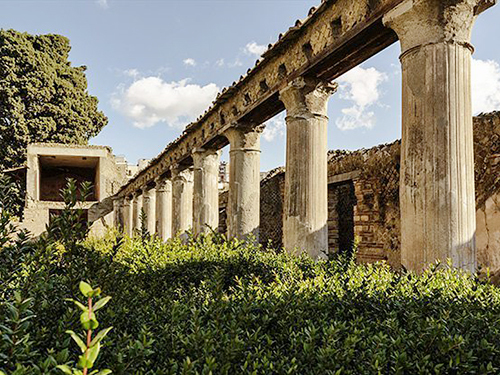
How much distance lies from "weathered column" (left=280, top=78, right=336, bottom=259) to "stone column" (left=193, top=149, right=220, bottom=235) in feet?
14.0

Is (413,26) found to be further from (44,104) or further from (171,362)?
(44,104)

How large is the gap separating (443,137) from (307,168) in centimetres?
230

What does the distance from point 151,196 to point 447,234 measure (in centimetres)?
1509

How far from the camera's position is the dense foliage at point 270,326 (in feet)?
5.18

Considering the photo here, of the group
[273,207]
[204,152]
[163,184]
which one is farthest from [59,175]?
[204,152]

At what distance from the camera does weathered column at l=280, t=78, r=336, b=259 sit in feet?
18.2

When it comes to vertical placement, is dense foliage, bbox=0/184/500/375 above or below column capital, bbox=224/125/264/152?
below

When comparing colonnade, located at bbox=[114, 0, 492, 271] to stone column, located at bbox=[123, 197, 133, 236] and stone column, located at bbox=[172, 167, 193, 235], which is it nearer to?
stone column, located at bbox=[172, 167, 193, 235]

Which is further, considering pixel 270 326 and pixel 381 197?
pixel 381 197

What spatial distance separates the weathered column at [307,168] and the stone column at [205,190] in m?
4.26

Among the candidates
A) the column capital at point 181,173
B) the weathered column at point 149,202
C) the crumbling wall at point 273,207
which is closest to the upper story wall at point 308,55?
the column capital at point 181,173

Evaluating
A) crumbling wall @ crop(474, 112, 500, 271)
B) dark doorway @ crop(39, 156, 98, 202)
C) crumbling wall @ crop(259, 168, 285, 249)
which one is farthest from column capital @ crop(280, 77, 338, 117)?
dark doorway @ crop(39, 156, 98, 202)

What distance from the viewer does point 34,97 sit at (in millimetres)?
21953

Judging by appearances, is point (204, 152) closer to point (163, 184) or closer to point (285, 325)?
point (163, 184)
